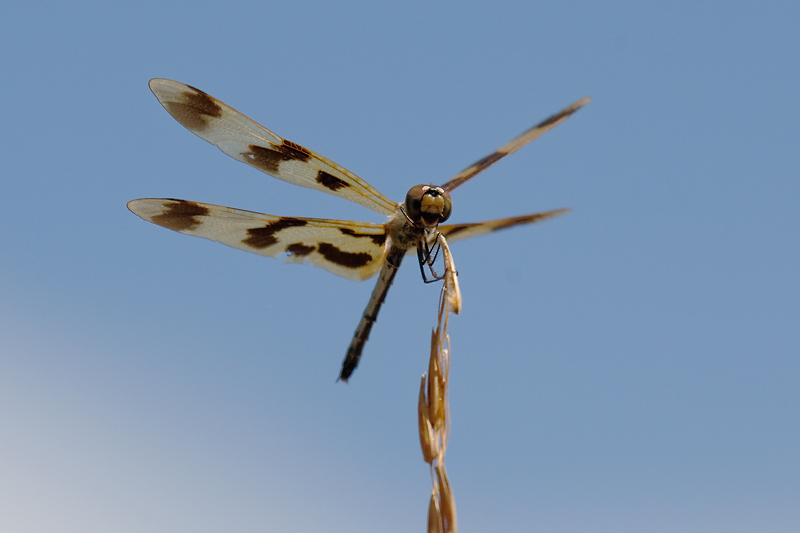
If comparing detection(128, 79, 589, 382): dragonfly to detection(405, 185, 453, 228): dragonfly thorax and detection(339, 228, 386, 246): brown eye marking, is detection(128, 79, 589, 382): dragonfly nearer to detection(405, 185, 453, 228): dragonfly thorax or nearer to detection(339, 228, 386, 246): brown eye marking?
detection(339, 228, 386, 246): brown eye marking

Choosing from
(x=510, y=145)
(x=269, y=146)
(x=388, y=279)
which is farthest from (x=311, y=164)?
(x=510, y=145)

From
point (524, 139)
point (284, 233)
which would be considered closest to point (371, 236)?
point (284, 233)

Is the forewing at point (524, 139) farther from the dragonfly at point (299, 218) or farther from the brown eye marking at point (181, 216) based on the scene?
the brown eye marking at point (181, 216)

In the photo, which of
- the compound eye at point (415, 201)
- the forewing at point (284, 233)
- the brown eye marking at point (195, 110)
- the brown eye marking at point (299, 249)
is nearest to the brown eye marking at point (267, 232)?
the forewing at point (284, 233)

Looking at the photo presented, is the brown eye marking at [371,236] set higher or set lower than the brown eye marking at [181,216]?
higher

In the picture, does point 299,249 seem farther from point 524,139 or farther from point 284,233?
point 524,139

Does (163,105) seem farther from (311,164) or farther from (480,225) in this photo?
(480,225)
